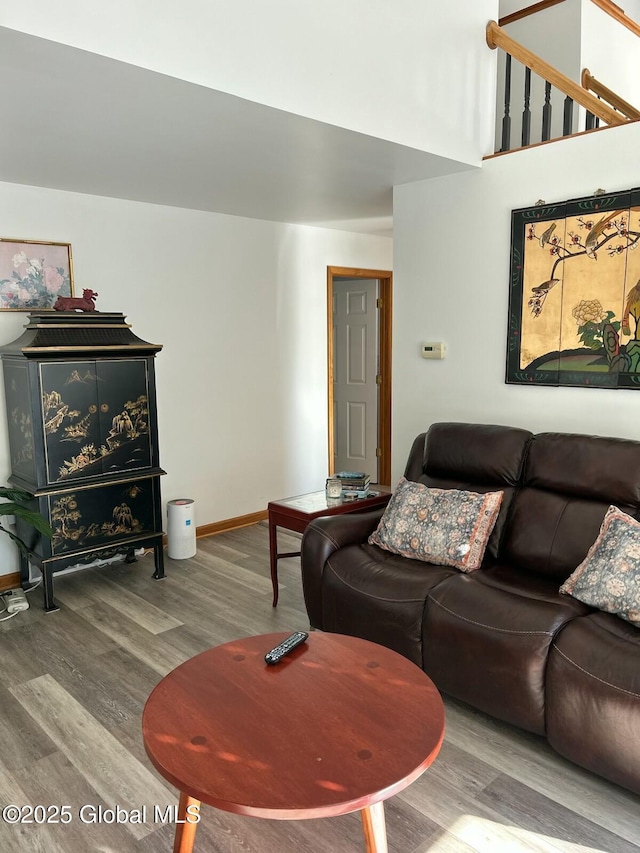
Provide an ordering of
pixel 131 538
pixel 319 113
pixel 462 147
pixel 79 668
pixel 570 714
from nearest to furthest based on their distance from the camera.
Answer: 1. pixel 570 714
2. pixel 319 113
3. pixel 79 668
4. pixel 462 147
5. pixel 131 538

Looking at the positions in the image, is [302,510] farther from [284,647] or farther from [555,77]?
[555,77]

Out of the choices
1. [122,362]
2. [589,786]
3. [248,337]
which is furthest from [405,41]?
[589,786]

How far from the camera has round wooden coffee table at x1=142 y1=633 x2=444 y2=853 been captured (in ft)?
4.61

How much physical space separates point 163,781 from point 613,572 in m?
1.68

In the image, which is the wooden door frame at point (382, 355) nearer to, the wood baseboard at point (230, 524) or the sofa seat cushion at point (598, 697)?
the wood baseboard at point (230, 524)

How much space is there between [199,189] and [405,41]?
4.94 ft

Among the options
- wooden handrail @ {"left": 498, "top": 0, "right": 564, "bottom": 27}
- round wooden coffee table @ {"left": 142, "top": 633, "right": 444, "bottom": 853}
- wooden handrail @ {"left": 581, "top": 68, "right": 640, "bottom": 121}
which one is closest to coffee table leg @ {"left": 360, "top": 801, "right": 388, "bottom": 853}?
round wooden coffee table @ {"left": 142, "top": 633, "right": 444, "bottom": 853}

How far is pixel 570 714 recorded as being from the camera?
2088 mm

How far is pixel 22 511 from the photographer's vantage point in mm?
3381

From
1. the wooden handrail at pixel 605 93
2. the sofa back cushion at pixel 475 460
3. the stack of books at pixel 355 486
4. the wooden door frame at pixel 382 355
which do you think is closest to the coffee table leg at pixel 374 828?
the sofa back cushion at pixel 475 460

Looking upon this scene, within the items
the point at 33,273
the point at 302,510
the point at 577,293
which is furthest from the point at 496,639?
the point at 33,273

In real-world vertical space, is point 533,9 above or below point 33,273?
above

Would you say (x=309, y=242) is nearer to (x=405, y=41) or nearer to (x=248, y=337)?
(x=248, y=337)

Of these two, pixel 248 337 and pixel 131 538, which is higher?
pixel 248 337
